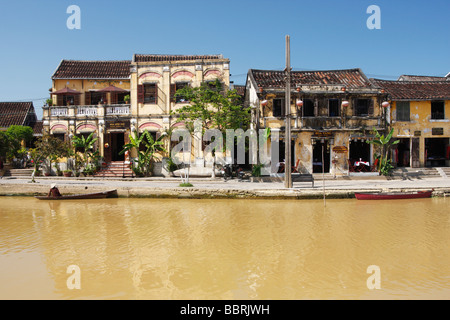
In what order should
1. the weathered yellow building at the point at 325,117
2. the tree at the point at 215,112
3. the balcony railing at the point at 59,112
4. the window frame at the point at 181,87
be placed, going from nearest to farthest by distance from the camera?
the tree at the point at 215,112 → the weathered yellow building at the point at 325,117 → the window frame at the point at 181,87 → the balcony railing at the point at 59,112

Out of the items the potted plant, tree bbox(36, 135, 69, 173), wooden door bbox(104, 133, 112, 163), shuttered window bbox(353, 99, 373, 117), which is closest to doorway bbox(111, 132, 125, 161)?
wooden door bbox(104, 133, 112, 163)

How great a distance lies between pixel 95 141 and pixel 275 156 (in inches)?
484

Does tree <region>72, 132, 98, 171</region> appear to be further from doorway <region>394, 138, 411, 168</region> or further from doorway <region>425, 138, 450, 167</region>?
doorway <region>425, 138, 450, 167</region>

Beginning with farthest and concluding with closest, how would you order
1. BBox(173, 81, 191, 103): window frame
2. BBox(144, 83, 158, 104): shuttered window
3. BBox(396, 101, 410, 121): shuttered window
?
BBox(144, 83, 158, 104): shuttered window → BBox(173, 81, 191, 103): window frame → BBox(396, 101, 410, 121): shuttered window

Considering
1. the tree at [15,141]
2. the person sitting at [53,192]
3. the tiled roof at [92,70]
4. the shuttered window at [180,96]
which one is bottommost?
the person sitting at [53,192]

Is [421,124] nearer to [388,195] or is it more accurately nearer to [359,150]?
[359,150]

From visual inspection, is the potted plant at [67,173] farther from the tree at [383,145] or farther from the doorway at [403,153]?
the doorway at [403,153]

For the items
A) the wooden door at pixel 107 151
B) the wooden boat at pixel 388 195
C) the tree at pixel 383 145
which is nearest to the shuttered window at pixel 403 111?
the tree at pixel 383 145

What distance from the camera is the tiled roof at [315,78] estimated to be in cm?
2182

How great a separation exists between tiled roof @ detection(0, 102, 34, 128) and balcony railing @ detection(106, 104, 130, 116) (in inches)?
427

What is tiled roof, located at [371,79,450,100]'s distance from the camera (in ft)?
71.5

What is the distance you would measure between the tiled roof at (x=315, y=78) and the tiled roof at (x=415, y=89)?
1.33m

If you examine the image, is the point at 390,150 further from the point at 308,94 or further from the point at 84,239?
the point at 84,239

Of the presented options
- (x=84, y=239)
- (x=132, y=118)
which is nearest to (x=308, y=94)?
(x=132, y=118)
